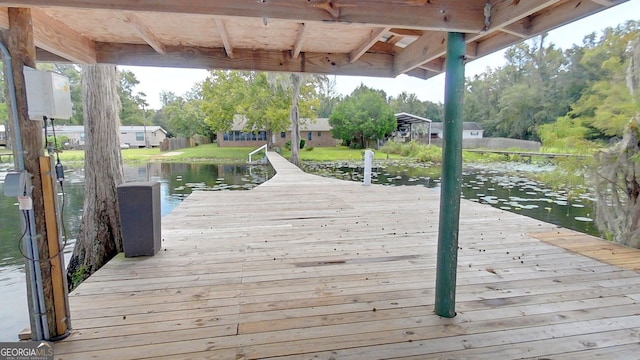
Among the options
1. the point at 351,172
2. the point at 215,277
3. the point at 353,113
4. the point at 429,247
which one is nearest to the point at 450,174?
the point at 429,247

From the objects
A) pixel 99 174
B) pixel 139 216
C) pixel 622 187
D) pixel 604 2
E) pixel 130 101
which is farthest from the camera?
pixel 130 101

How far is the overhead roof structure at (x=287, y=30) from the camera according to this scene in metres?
1.64

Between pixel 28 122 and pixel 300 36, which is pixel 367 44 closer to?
pixel 300 36

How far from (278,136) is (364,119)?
838 centimetres

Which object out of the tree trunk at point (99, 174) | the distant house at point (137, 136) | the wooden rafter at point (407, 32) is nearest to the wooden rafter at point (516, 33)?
the wooden rafter at point (407, 32)

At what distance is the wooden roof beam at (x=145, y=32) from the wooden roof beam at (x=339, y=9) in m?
0.45

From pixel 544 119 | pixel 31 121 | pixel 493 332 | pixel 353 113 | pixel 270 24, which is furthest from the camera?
pixel 544 119

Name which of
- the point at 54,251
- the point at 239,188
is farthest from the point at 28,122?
the point at 239,188

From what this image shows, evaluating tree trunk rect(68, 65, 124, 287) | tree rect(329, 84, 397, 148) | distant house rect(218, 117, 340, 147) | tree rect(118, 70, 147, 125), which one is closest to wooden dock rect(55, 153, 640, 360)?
tree trunk rect(68, 65, 124, 287)

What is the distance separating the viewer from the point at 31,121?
1.67 meters

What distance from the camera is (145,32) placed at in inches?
85.8

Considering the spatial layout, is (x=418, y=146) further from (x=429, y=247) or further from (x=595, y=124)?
(x=429, y=247)

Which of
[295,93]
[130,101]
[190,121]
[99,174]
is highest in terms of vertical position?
[130,101]

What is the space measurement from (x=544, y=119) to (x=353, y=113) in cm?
1610
